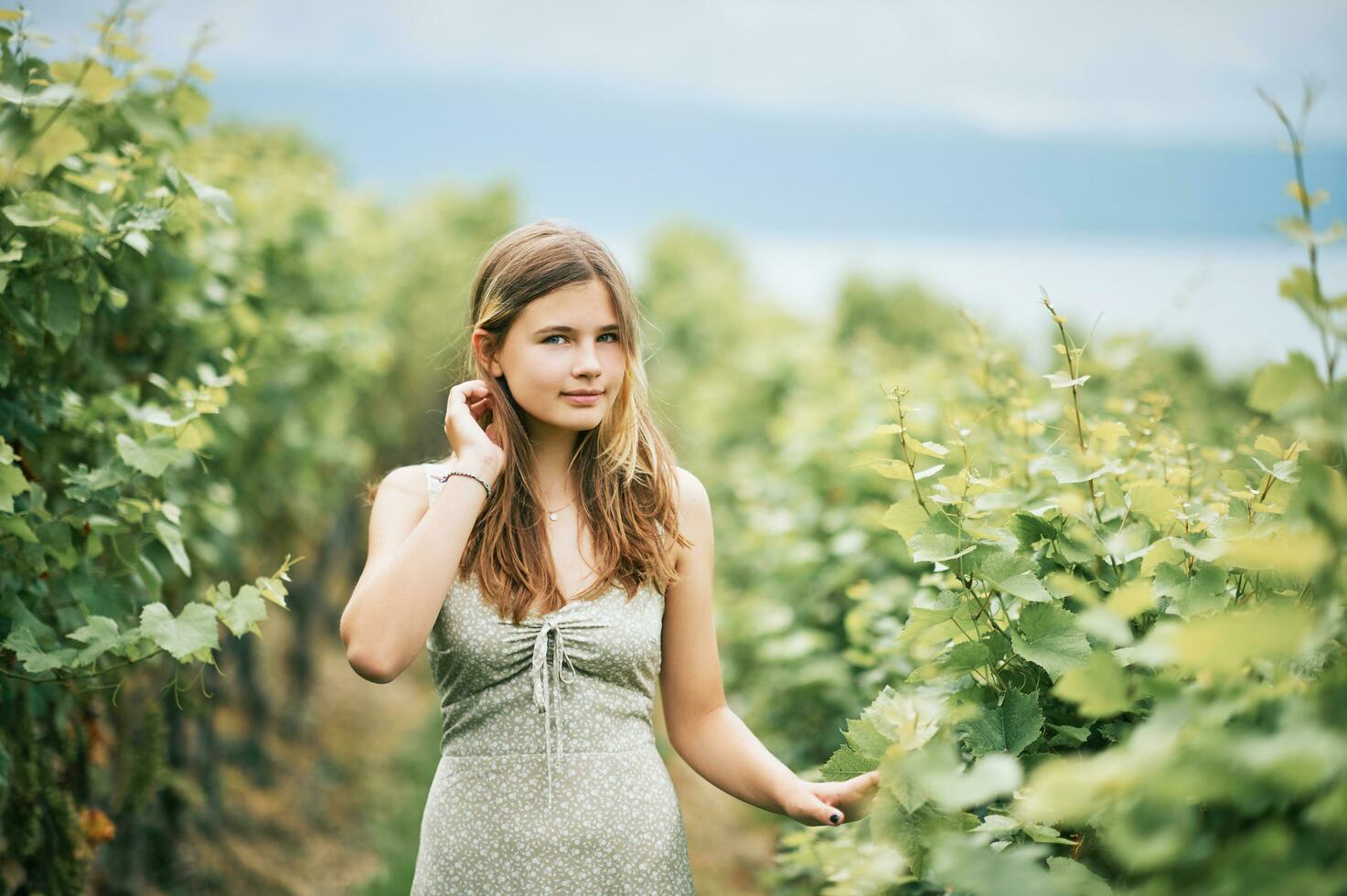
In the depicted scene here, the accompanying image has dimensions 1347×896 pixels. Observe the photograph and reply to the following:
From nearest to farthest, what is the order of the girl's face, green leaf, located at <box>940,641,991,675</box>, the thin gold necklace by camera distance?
green leaf, located at <box>940,641,991,675</box> → the girl's face → the thin gold necklace

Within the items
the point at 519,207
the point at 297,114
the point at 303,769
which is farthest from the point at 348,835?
the point at 519,207

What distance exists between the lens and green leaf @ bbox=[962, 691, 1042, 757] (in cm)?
153

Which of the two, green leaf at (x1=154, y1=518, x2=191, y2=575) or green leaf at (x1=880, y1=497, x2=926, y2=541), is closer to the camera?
green leaf at (x1=880, y1=497, x2=926, y2=541)

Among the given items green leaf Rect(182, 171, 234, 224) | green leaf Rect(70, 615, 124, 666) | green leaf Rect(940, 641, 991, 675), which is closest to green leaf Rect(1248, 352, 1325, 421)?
green leaf Rect(940, 641, 991, 675)

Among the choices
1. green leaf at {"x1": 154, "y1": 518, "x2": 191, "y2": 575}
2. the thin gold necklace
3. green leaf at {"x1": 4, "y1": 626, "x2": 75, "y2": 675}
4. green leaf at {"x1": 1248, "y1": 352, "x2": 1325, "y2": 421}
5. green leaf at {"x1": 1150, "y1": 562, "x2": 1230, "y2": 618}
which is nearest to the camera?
green leaf at {"x1": 1248, "y1": 352, "x2": 1325, "y2": 421}

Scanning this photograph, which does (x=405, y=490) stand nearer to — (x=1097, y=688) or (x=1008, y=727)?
(x=1008, y=727)

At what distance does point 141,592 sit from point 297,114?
18.9m

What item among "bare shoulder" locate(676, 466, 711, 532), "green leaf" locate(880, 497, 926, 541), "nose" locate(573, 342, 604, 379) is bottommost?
"green leaf" locate(880, 497, 926, 541)

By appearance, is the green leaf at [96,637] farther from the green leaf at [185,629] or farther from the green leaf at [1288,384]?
the green leaf at [1288,384]

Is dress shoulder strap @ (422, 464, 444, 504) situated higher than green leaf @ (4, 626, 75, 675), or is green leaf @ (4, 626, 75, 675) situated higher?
dress shoulder strap @ (422, 464, 444, 504)

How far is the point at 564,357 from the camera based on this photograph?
2.07m

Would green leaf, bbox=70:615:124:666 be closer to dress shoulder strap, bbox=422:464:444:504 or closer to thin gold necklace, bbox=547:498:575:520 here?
dress shoulder strap, bbox=422:464:444:504

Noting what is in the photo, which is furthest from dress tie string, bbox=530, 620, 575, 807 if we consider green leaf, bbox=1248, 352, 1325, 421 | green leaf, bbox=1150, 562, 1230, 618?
green leaf, bbox=1248, 352, 1325, 421

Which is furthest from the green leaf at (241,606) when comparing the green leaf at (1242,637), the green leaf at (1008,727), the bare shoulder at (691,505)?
the green leaf at (1242,637)
